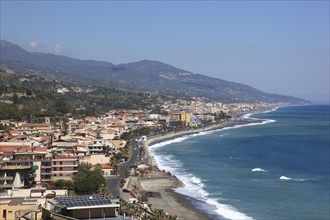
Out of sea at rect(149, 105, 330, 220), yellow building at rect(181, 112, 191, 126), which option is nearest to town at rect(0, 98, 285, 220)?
sea at rect(149, 105, 330, 220)

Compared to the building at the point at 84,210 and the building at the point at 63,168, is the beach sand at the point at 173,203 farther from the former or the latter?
the building at the point at 84,210

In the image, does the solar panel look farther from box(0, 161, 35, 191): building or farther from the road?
the road

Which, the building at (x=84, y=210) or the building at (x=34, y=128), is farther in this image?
the building at (x=34, y=128)

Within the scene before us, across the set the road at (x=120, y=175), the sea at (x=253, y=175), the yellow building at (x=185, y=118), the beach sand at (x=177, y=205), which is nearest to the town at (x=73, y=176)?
the road at (x=120, y=175)

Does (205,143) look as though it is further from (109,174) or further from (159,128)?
(109,174)

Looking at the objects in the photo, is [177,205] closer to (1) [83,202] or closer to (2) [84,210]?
(1) [83,202]

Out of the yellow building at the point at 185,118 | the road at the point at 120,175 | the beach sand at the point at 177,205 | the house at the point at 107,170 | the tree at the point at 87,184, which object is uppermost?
the yellow building at the point at 185,118

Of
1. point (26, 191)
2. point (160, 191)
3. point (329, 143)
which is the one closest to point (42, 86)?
point (329, 143)
